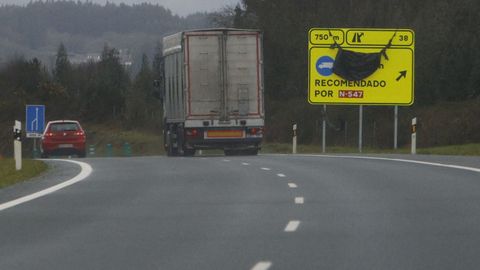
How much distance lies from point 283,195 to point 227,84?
63.4 ft

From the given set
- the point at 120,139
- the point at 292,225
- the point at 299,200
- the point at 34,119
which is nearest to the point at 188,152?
the point at 34,119

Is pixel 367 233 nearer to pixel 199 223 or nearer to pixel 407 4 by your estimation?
pixel 199 223

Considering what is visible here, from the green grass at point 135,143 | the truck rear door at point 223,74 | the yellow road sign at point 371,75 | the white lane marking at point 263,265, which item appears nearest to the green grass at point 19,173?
the truck rear door at point 223,74

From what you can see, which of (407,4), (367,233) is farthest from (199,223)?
(407,4)

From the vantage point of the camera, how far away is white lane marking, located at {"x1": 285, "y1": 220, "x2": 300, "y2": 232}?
459 inches

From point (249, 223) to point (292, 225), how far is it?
0.54m

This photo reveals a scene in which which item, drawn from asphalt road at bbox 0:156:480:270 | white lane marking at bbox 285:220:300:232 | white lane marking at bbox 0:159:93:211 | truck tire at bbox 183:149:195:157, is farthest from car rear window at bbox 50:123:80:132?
white lane marking at bbox 285:220:300:232

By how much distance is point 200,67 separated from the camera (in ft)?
116

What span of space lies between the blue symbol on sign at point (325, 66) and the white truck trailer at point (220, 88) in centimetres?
1049

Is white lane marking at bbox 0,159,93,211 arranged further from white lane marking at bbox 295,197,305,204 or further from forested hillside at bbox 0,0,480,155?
forested hillside at bbox 0,0,480,155

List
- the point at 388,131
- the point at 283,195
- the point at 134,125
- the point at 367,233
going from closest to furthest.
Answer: the point at 367,233 < the point at 283,195 < the point at 388,131 < the point at 134,125

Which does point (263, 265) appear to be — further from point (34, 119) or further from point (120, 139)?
point (120, 139)

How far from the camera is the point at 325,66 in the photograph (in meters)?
46.4

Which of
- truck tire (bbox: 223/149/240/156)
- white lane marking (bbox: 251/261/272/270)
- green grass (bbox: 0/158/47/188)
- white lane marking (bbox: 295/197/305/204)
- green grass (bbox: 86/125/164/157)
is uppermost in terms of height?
white lane marking (bbox: 251/261/272/270)
